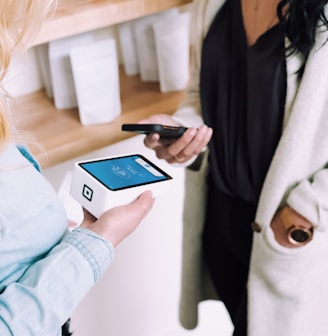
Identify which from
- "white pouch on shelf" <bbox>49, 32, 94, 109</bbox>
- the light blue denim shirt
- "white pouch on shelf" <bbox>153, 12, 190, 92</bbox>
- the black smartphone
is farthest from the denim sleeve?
"white pouch on shelf" <bbox>153, 12, 190, 92</bbox>

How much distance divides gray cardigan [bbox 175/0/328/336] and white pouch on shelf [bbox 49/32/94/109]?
241 millimetres

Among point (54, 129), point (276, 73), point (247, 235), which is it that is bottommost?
point (247, 235)

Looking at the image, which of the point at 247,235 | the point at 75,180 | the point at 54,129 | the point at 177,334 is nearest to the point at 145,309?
the point at 177,334

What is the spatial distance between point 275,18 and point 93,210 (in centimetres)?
47

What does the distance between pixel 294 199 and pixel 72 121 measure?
1.61 feet

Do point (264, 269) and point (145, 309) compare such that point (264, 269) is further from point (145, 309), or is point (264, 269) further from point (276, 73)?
point (145, 309)

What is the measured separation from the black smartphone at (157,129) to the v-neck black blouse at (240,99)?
110mm

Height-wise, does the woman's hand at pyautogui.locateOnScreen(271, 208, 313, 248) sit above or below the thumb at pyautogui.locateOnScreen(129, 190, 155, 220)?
below

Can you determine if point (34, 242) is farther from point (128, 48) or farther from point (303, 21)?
point (128, 48)

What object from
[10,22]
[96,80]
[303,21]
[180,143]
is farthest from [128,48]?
[10,22]

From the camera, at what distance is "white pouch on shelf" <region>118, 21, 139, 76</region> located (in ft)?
3.94

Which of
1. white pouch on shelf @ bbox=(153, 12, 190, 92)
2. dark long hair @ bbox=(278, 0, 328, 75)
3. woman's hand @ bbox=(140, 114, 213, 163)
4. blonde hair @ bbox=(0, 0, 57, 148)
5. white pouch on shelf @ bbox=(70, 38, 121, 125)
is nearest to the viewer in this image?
blonde hair @ bbox=(0, 0, 57, 148)

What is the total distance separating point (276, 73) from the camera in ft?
2.83

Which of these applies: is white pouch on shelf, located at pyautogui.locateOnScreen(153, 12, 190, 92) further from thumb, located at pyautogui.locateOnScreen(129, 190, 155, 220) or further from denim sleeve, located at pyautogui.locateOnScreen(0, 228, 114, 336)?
denim sleeve, located at pyautogui.locateOnScreen(0, 228, 114, 336)
